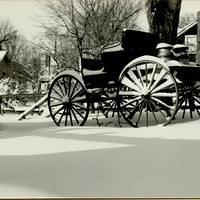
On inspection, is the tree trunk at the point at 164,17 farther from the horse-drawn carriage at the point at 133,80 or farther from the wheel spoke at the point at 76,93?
the wheel spoke at the point at 76,93

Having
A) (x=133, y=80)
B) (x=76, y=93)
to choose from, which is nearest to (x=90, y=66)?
(x=76, y=93)

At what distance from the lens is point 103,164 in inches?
176

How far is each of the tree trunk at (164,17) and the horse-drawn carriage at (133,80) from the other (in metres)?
2.49

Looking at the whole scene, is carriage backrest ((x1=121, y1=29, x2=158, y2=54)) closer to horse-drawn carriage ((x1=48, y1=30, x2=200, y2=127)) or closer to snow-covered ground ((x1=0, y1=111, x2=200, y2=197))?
horse-drawn carriage ((x1=48, y1=30, x2=200, y2=127))

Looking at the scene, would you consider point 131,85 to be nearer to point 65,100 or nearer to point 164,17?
point 65,100

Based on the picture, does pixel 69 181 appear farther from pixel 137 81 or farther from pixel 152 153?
pixel 137 81

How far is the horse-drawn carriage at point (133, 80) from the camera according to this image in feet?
24.7

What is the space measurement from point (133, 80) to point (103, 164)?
3.39 metres

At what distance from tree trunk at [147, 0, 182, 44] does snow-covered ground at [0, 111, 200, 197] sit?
4842mm

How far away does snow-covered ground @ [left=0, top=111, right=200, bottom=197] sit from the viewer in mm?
3502

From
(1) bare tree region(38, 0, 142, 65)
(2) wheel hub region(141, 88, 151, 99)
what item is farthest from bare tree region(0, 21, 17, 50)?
(2) wheel hub region(141, 88, 151, 99)

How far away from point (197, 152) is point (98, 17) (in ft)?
49.7

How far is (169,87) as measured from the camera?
25.4 feet

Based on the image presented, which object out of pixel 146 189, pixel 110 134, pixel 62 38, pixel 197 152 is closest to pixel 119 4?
pixel 62 38
